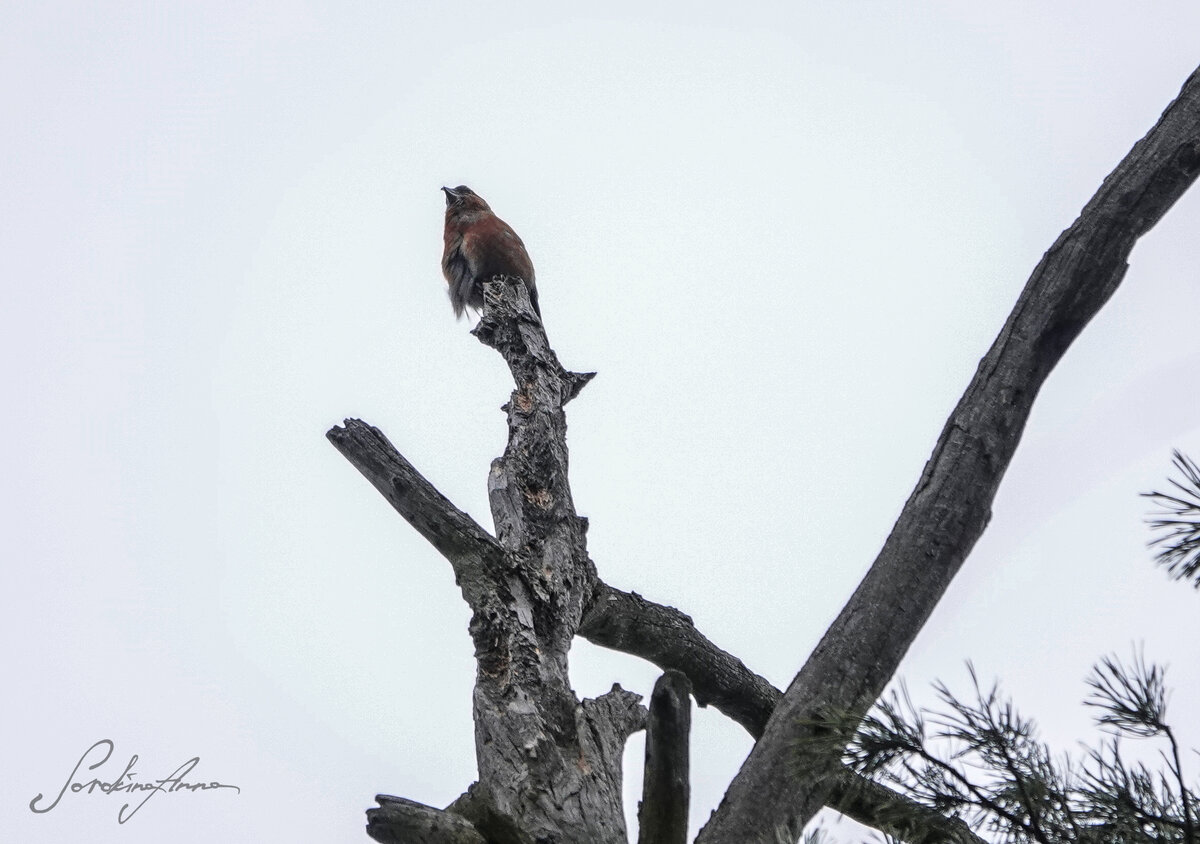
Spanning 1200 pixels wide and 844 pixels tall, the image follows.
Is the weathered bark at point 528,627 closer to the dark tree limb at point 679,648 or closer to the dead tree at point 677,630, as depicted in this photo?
the dead tree at point 677,630

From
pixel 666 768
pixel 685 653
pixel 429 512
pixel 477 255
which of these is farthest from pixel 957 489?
pixel 477 255

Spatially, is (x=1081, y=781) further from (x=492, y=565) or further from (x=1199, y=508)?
(x=492, y=565)

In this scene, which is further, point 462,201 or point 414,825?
point 462,201

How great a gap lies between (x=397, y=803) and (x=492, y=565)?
81 cm

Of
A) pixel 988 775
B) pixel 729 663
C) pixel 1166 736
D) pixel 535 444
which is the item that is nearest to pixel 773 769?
pixel 988 775

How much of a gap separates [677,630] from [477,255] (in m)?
2.71

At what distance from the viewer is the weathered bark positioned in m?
2.13

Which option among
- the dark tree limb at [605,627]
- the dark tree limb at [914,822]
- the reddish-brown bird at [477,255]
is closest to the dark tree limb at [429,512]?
the dark tree limb at [605,627]

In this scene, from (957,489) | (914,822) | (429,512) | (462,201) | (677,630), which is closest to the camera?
(914,822)

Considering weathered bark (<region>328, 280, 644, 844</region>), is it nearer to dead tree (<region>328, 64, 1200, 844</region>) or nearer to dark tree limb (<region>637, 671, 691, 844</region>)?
dead tree (<region>328, 64, 1200, 844</region>)

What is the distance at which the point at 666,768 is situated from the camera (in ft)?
6.03

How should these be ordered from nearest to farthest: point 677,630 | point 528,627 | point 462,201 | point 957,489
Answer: point 957,489
point 528,627
point 677,630
point 462,201

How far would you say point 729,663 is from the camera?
10.2 ft

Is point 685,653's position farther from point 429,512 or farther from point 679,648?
point 429,512
